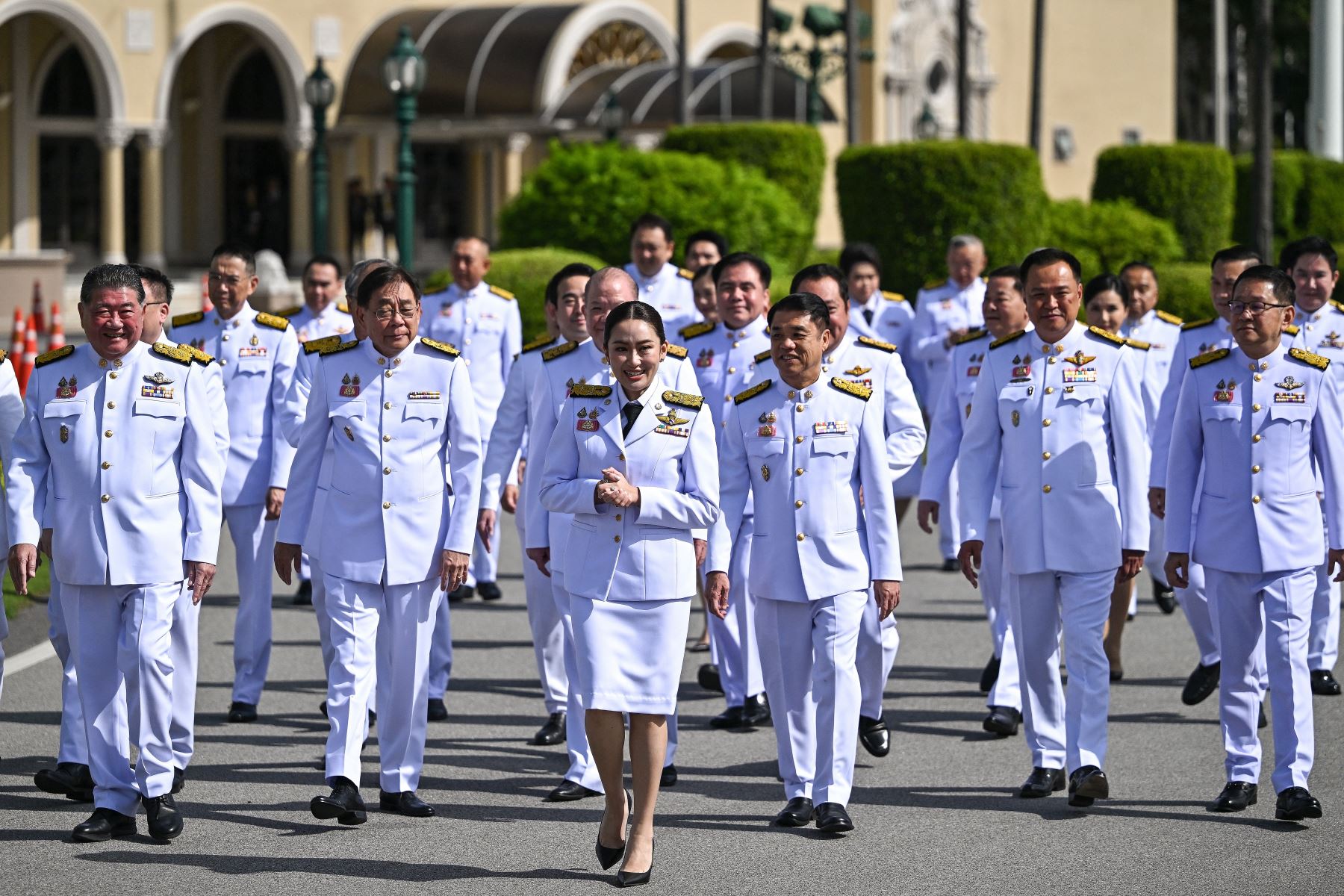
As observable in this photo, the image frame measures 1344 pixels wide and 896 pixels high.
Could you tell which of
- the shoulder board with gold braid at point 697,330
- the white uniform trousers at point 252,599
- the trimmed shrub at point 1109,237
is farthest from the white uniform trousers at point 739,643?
the trimmed shrub at point 1109,237

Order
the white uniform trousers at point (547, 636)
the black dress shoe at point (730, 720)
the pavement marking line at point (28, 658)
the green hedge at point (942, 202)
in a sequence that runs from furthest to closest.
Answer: the green hedge at point (942, 202)
the pavement marking line at point (28, 658)
the black dress shoe at point (730, 720)
the white uniform trousers at point (547, 636)

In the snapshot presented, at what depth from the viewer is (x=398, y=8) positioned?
37.2m

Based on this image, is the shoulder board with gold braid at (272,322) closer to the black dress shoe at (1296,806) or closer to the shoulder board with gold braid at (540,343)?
the shoulder board with gold braid at (540,343)

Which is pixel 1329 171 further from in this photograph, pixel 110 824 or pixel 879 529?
pixel 110 824

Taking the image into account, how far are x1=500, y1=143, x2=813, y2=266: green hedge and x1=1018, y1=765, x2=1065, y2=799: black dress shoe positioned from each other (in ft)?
43.6

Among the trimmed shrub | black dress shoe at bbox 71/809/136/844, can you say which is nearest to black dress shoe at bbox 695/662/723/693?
black dress shoe at bbox 71/809/136/844

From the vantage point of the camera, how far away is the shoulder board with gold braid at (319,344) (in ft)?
25.8

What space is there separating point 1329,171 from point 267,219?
819 inches

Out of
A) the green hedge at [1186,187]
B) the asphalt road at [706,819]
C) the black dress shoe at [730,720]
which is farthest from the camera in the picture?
the green hedge at [1186,187]

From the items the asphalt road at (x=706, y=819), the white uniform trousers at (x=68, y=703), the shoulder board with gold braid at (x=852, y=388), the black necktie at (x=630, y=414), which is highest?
the shoulder board with gold braid at (x=852, y=388)

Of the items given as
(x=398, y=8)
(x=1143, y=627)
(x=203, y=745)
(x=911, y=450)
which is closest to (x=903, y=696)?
(x=911, y=450)

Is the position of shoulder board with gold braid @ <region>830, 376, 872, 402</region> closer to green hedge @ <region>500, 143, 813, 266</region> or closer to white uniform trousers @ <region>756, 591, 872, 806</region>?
white uniform trousers @ <region>756, 591, 872, 806</region>

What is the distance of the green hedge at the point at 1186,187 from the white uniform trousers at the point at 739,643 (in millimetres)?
17626

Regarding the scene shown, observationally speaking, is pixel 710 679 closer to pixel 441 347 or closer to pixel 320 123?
pixel 441 347
